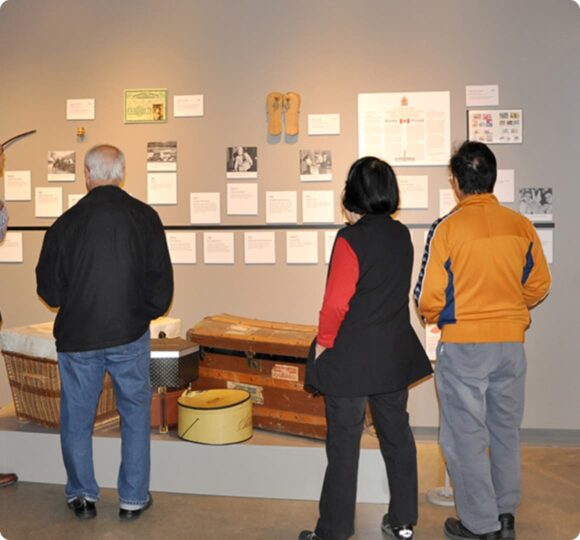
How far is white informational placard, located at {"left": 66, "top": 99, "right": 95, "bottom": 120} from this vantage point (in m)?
4.32

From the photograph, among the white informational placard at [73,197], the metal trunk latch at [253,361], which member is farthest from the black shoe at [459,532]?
the white informational placard at [73,197]

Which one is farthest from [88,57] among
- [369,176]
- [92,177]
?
[369,176]

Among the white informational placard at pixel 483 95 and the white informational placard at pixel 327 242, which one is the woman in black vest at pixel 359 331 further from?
the white informational placard at pixel 483 95

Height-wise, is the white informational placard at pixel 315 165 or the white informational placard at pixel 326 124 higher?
the white informational placard at pixel 326 124

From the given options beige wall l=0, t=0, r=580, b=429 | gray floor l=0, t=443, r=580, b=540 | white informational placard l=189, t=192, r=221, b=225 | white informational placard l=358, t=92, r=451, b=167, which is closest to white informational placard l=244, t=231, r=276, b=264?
beige wall l=0, t=0, r=580, b=429

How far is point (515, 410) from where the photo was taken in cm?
272

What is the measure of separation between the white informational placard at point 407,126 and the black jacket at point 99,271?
1711mm

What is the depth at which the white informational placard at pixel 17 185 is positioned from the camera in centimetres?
443

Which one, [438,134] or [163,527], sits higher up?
[438,134]

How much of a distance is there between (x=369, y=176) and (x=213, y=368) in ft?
4.92

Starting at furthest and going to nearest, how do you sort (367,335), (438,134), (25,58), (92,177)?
(25,58) < (438,134) < (92,177) < (367,335)

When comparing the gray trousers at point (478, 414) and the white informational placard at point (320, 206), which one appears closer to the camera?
the gray trousers at point (478, 414)

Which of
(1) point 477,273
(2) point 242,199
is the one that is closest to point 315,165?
(2) point 242,199

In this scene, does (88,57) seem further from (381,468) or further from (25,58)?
(381,468)
